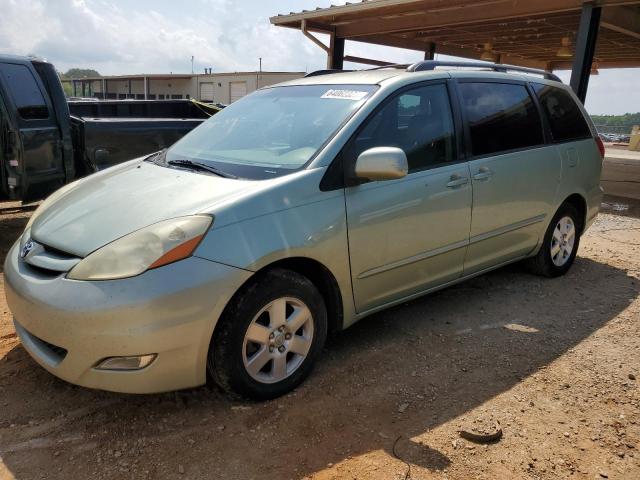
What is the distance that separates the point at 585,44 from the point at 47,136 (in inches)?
306

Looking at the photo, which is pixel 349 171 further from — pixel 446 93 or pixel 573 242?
pixel 573 242

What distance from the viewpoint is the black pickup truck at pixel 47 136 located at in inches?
209

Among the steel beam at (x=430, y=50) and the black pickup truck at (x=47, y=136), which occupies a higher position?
the steel beam at (x=430, y=50)

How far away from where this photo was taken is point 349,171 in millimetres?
3025

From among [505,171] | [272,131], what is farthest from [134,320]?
[505,171]

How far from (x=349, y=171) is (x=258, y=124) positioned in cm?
90

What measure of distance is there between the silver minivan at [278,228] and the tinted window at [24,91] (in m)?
2.47

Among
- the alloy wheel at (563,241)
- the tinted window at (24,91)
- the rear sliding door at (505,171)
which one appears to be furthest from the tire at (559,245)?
the tinted window at (24,91)

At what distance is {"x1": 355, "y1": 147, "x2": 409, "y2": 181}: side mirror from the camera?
2893 millimetres

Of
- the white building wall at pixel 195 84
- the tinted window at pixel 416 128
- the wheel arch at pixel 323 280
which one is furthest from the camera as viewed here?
the white building wall at pixel 195 84

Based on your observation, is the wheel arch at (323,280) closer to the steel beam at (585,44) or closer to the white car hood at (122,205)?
the white car hood at (122,205)

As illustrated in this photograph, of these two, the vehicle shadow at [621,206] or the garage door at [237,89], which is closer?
the vehicle shadow at [621,206]

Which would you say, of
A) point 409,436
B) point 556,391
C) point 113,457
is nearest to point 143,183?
point 113,457

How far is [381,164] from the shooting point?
9.48 ft
